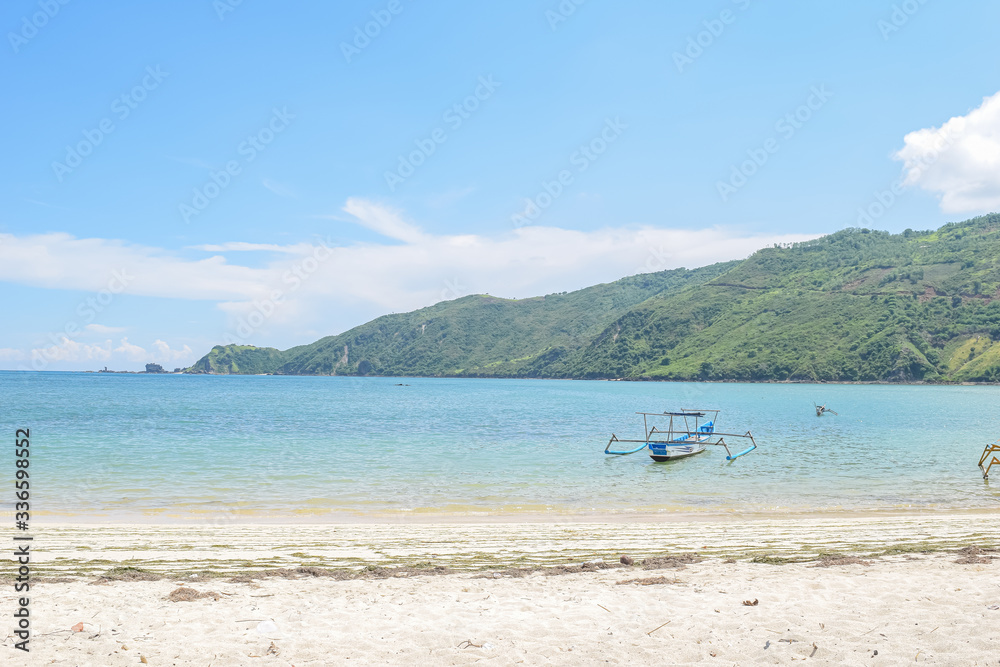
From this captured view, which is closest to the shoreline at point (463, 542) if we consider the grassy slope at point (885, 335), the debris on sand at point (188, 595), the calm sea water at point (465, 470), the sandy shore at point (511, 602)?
the sandy shore at point (511, 602)

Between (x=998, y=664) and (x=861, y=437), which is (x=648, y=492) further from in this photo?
(x=861, y=437)

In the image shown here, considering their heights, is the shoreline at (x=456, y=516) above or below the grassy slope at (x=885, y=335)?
below

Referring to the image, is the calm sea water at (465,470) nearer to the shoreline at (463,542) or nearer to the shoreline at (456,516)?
the shoreline at (456,516)

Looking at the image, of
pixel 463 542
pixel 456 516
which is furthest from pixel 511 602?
pixel 456 516

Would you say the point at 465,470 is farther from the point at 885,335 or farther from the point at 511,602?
the point at 885,335

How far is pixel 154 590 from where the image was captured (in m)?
9.16

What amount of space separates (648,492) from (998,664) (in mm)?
17307

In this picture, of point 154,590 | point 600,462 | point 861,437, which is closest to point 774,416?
point 861,437

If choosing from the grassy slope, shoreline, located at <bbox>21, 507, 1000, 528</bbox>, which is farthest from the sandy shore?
the grassy slope

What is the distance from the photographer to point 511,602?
8.77m

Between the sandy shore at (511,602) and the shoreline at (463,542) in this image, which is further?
the shoreline at (463,542)

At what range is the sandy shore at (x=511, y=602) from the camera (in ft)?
22.7

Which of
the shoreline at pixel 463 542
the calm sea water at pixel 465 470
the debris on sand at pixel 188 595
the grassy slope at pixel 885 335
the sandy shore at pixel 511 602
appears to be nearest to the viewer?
the sandy shore at pixel 511 602

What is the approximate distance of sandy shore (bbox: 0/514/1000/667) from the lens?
6.93 metres
